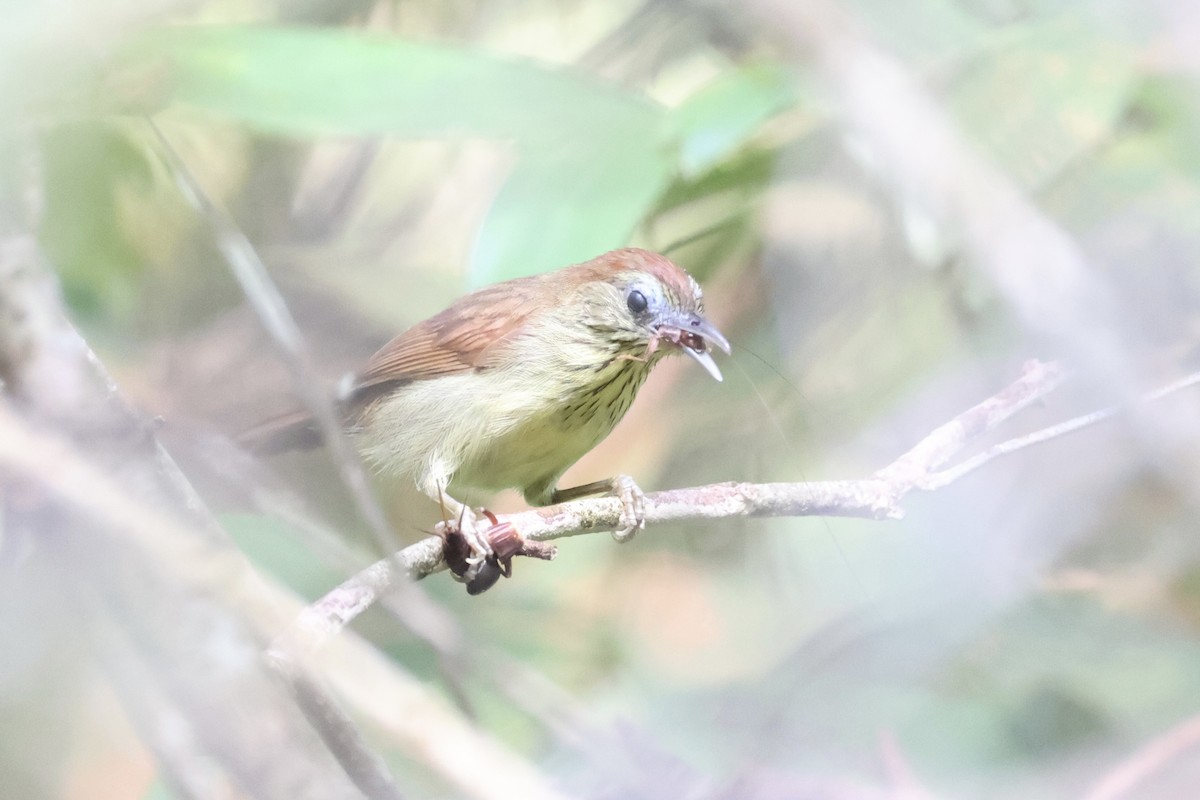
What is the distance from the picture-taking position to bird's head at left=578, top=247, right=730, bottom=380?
87.7 inches

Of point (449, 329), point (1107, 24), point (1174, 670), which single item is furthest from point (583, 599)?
point (1107, 24)

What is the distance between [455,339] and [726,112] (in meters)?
0.75

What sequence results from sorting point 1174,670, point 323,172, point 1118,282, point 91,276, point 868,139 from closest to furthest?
1. point 1174,670
2. point 1118,282
3. point 868,139
4. point 91,276
5. point 323,172

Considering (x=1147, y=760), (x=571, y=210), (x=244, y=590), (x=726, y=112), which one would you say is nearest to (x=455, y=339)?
(x=571, y=210)

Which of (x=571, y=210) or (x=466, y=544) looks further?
(x=571, y=210)

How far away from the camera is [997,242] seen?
5.75ft

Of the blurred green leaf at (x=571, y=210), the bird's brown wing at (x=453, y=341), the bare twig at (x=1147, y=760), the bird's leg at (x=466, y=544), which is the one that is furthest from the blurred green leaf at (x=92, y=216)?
the bare twig at (x=1147, y=760)

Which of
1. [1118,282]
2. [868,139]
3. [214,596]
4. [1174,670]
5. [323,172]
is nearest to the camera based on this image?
[214,596]

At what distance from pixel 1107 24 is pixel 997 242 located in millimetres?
392

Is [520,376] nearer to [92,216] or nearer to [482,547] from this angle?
[482,547]

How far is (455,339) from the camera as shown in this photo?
2357 mm

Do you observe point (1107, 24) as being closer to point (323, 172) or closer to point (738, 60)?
point (738, 60)

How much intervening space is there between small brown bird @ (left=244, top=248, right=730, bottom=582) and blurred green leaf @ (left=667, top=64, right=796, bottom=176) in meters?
0.27

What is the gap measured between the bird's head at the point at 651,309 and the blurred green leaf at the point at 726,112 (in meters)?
0.22
